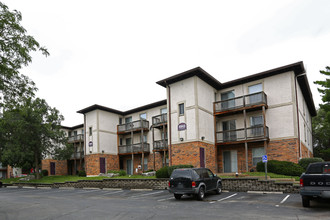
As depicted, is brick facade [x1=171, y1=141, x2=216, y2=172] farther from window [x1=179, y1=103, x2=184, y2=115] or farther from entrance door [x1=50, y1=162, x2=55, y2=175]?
entrance door [x1=50, y1=162, x2=55, y2=175]

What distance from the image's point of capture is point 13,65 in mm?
9812

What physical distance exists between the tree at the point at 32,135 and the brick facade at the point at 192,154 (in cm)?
1790

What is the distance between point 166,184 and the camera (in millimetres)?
20547

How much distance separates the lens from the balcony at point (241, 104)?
23.4 metres

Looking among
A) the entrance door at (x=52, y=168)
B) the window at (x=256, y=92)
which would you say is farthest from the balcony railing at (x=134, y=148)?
the entrance door at (x=52, y=168)

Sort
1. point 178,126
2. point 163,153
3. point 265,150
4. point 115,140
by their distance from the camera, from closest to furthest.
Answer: point 265,150, point 178,126, point 163,153, point 115,140

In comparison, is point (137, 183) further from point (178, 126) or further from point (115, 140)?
point (115, 140)

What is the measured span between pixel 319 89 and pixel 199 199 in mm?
25994

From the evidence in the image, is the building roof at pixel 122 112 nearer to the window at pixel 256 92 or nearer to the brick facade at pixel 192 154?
the brick facade at pixel 192 154

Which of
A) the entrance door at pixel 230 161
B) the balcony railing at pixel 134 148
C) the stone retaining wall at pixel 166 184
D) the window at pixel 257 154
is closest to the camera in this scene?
the stone retaining wall at pixel 166 184

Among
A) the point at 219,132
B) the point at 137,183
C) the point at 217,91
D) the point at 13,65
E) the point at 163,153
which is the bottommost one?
the point at 137,183

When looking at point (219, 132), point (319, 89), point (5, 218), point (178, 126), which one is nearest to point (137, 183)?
point (178, 126)

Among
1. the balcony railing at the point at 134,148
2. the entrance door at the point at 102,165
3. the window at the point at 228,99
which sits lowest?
the entrance door at the point at 102,165

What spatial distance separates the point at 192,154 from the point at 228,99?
5.75 meters
